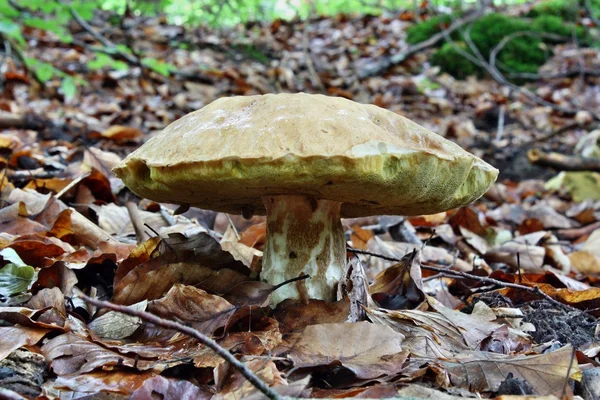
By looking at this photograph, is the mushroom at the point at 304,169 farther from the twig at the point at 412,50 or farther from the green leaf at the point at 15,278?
the twig at the point at 412,50

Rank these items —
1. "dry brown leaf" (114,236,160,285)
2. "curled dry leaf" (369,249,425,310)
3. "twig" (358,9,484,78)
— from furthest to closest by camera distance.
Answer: "twig" (358,9,484,78)
"curled dry leaf" (369,249,425,310)
"dry brown leaf" (114,236,160,285)

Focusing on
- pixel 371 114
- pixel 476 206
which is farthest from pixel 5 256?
pixel 476 206

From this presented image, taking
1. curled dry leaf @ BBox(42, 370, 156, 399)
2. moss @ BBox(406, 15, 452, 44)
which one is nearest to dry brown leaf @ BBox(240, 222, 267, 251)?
curled dry leaf @ BBox(42, 370, 156, 399)

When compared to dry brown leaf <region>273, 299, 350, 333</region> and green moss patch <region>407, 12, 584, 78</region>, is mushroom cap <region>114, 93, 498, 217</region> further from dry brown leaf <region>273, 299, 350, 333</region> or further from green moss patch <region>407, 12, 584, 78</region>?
green moss patch <region>407, 12, 584, 78</region>

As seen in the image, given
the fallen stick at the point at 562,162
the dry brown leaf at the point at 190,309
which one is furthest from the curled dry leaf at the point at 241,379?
the fallen stick at the point at 562,162

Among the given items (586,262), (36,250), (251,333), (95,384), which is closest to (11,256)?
(36,250)
